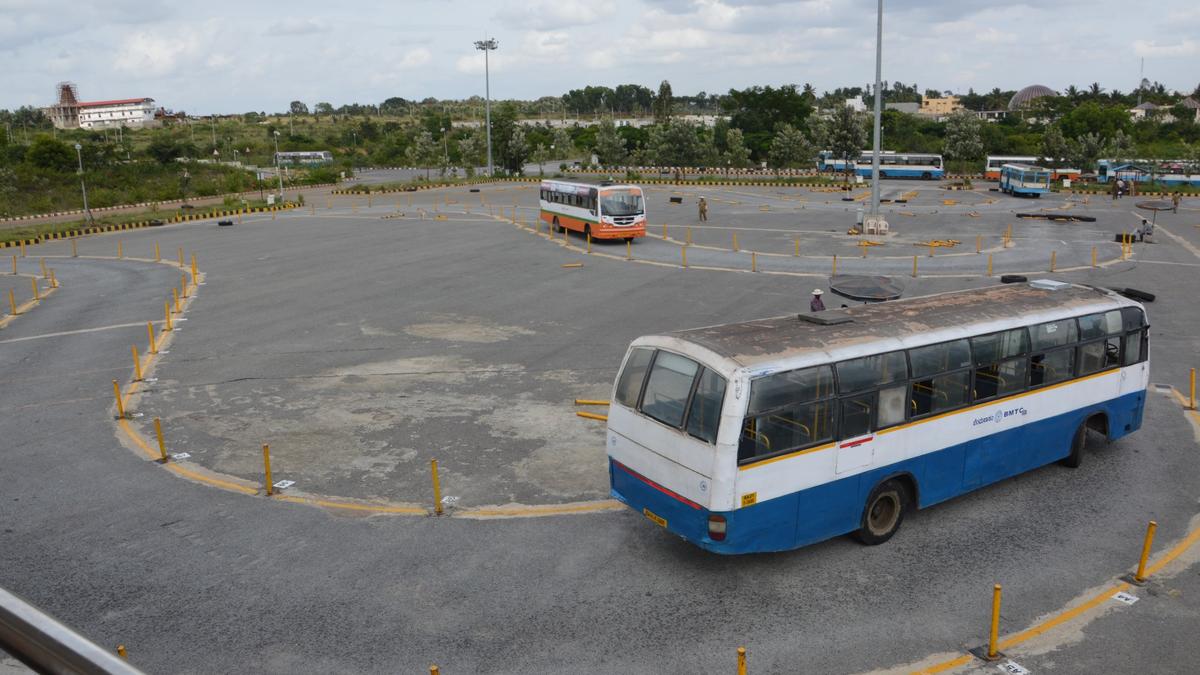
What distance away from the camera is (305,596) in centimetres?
1017

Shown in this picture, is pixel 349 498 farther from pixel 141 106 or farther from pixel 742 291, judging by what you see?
pixel 141 106

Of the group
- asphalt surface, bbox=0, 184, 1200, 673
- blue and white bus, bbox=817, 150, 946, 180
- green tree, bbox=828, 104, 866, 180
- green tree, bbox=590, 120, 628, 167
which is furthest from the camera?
green tree, bbox=590, 120, 628, 167

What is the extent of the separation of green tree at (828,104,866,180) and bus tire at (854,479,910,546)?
81154 millimetres

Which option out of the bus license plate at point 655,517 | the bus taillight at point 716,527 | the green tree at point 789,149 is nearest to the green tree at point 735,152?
the green tree at point 789,149

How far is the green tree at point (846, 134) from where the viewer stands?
8769cm

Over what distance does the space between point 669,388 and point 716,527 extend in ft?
5.78

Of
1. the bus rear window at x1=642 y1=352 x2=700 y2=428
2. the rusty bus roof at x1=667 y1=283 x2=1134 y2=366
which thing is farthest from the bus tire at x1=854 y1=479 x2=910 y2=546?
the bus rear window at x1=642 y1=352 x2=700 y2=428

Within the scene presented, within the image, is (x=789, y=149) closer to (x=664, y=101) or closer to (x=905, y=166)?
(x=905, y=166)

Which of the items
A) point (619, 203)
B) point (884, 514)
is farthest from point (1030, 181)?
point (884, 514)

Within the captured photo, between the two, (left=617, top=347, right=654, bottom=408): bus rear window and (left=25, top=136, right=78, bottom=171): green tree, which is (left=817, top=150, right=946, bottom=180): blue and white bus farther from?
(left=617, top=347, right=654, bottom=408): bus rear window

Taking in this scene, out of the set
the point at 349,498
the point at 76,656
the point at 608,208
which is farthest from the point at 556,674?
the point at 608,208

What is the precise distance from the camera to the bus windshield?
129 ft

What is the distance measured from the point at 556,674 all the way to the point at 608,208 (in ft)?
105

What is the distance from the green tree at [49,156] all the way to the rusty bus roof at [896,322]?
89.8 metres
